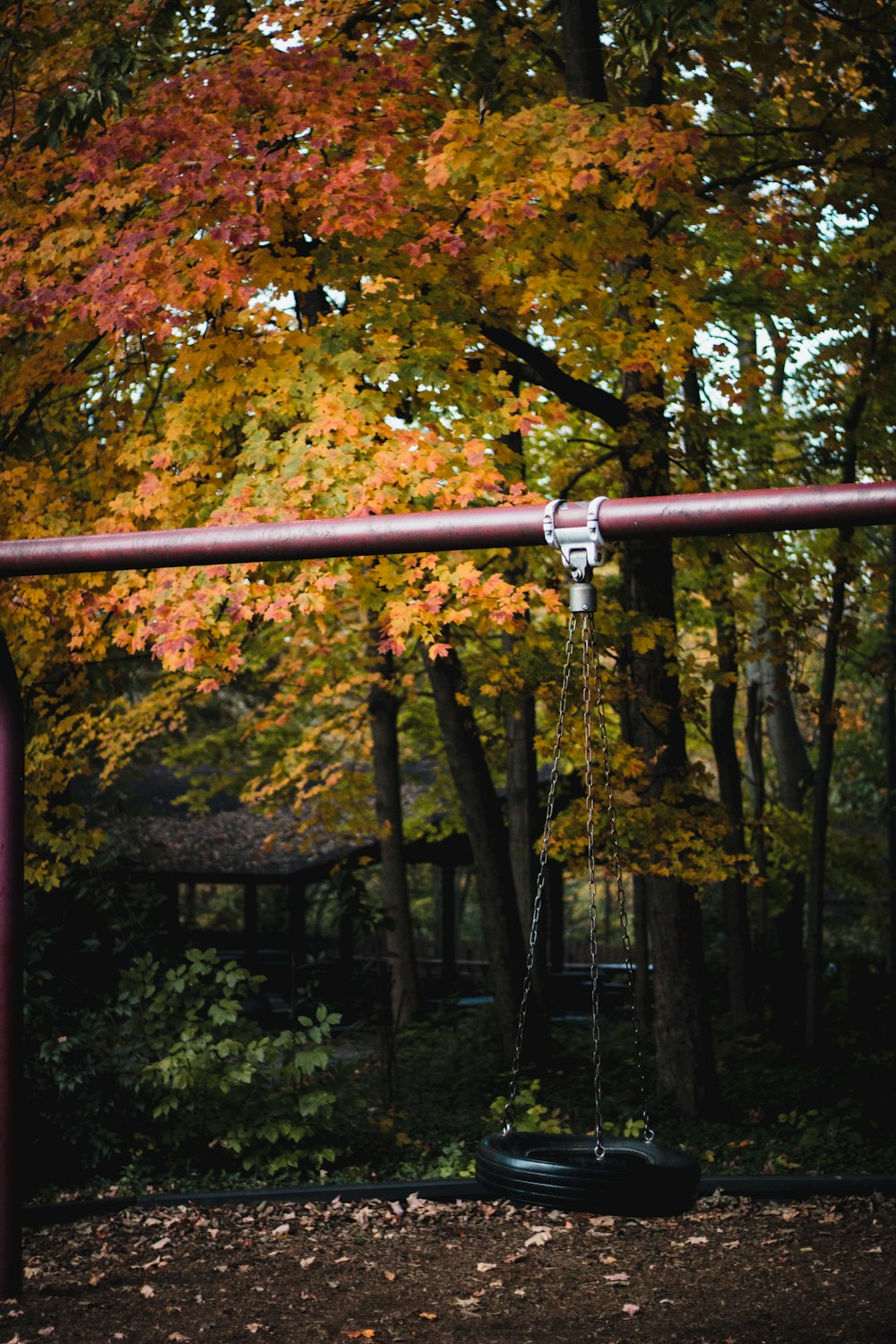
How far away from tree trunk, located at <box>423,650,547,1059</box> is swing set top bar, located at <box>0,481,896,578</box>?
301 inches

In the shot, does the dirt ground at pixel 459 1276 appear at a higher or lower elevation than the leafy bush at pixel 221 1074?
lower

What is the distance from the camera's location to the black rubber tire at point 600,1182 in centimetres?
421

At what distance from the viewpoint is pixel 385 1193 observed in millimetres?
8453

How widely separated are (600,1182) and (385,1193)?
4.66 meters

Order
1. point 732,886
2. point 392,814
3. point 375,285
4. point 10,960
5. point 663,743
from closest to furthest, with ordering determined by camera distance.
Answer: point 10,960, point 375,285, point 663,743, point 732,886, point 392,814

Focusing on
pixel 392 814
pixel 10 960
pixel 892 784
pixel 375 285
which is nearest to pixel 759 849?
pixel 892 784

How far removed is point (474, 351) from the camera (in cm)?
782

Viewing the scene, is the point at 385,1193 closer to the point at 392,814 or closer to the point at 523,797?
the point at 523,797

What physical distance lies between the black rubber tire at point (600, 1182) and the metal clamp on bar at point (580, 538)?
1.88m

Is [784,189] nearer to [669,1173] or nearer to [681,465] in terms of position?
[681,465]

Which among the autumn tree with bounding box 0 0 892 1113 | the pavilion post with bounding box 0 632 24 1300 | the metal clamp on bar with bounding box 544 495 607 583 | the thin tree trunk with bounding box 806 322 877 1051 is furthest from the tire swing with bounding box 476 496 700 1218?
the thin tree trunk with bounding box 806 322 877 1051

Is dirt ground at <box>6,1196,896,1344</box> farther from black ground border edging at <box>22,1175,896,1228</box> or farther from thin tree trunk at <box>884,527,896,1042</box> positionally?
thin tree trunk at <box>884,527,896,1042</box>

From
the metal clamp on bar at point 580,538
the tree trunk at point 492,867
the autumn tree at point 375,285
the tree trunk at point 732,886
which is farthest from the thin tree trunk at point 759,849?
the metal clamp on bar at point 580,538

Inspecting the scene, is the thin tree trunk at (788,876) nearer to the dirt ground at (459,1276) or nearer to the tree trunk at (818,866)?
the tree trunk at (818,866)
